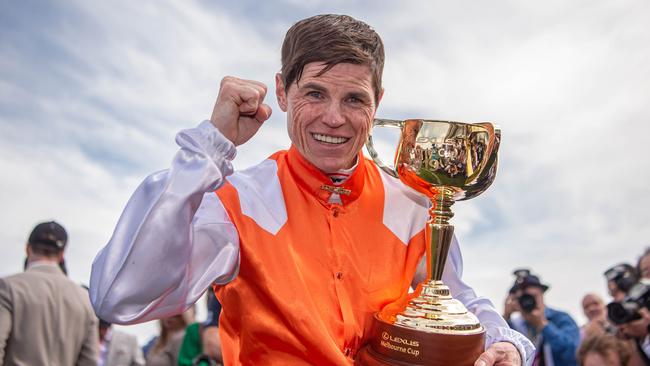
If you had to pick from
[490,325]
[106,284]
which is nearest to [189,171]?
[106,284]

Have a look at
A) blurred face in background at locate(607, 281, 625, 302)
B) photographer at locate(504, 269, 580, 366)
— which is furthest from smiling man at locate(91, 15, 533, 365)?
blurred face in background at locate(607, 281, 625, 302)

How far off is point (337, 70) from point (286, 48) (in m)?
0.27

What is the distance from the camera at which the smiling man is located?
63.9 inches

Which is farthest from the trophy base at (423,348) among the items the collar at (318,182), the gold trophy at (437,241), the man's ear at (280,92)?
the man's ear at (280,92)

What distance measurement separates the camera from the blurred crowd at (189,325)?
13.4ft

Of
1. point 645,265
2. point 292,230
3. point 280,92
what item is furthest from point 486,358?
point 645,265

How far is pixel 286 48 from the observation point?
207cm

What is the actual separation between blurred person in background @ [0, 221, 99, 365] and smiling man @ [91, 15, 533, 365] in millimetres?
3119

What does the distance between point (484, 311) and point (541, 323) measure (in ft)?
11.5

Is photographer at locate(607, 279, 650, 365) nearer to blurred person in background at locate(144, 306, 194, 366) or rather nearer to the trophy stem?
the trophy stem

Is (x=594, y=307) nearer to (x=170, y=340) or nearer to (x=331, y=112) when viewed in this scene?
(x=170, y=340)

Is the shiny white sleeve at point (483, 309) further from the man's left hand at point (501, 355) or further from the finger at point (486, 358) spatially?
the finger at point (486, 358)

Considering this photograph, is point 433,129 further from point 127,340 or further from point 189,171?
point 127,340

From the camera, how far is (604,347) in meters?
4.16
